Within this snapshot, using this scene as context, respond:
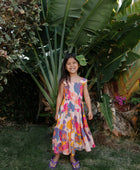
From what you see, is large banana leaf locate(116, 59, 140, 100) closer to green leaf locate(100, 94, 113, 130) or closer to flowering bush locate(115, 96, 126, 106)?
flowering bush locate(115, 96, 126, 106)

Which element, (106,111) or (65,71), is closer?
(65,71)

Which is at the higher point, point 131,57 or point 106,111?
point 131,57

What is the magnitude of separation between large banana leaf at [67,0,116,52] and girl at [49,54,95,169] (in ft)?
2.70

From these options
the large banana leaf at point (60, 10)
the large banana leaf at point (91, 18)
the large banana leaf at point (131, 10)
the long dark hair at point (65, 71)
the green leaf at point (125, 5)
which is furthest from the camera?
the green leaf at point (125, 5)

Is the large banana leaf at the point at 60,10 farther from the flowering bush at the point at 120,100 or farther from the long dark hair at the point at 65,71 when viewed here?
the flowering bush at the point at 120,100

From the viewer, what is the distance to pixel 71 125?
2227 mm

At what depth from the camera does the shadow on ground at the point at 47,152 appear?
2.38 metres

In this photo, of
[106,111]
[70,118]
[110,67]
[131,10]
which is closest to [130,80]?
[110,67]

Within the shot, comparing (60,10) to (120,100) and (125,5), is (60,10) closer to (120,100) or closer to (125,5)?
(125,5)

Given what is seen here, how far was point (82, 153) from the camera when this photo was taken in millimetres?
2781

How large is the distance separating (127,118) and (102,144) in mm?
803

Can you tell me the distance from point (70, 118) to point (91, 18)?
176 centimetres

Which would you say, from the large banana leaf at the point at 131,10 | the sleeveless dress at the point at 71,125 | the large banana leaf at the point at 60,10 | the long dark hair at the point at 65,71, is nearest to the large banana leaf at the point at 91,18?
the large banana leaf at the point at 60,10

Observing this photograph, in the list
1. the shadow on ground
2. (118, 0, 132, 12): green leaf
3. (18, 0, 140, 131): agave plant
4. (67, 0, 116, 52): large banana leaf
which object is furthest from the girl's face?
(118, 0, 132, 12): green leaf
